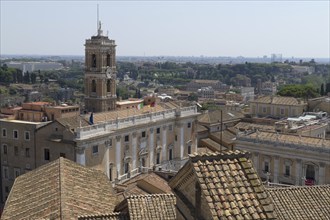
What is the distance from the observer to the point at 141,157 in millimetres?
43594

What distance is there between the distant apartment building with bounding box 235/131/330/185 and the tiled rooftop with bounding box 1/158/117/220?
68.9 feet

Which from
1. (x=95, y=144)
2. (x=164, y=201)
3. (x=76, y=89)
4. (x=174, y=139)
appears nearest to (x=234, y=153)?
(x=164, y=201)

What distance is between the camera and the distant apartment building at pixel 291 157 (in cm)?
3753

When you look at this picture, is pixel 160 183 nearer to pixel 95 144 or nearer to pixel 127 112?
pixel 95 144

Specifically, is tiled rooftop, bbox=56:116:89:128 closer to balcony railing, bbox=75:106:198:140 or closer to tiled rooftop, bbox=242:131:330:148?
balcony railing, bbox=75:106:198:140

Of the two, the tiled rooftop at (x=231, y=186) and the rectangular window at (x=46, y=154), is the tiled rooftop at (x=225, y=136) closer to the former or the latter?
the rectangular window at (x=46, y=154)

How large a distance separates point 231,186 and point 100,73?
3876cm

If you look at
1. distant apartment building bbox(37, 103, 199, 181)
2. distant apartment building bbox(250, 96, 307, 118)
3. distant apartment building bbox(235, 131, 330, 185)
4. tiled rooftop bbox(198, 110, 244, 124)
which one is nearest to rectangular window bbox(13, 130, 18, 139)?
distant apartment building bbox(37, 103, 199, 181)

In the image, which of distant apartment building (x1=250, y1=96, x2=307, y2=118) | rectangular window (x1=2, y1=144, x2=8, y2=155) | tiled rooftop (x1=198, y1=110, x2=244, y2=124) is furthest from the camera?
distant apartment building (x1=250, y1=96, x2=307, y2=118)

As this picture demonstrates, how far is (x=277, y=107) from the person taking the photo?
63.0 metres

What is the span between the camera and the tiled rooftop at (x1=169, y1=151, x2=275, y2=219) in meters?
9.57

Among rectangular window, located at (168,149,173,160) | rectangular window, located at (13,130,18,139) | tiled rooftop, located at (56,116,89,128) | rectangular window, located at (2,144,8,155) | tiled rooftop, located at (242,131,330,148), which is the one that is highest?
tiled rooftop, located at (56,116,89,128)

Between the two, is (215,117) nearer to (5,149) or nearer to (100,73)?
(100,73)

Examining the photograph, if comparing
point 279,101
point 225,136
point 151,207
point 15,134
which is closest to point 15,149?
point 15,134
